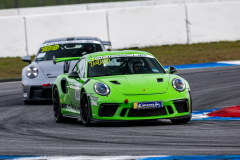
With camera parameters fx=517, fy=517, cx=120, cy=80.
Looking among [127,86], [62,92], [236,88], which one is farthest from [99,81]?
[236,88]

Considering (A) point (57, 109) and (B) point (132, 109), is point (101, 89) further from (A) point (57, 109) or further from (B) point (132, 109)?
(A) point (57, 109)

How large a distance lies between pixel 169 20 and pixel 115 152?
18.5 metres

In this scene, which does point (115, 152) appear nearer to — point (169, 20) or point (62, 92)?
point (62, 92)

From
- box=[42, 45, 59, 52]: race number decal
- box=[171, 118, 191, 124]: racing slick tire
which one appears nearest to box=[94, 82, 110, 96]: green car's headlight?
box=[171, 118, 191, 124]: racing slick tire

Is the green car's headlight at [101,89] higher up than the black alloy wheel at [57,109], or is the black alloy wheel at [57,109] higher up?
the green car's headlight at [101,89]

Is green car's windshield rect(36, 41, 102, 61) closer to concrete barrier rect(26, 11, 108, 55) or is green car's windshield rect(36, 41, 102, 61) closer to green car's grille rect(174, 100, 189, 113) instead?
green car's grille rect(174, 100, 189, 113)

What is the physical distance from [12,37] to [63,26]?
90.0 inches

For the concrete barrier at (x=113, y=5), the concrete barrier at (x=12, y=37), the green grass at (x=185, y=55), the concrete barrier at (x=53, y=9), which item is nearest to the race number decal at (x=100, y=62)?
the green grass at (x=185, y=55)

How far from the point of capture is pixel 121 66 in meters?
8.22

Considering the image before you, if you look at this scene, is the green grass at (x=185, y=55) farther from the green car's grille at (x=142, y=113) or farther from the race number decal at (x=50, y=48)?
the green car's grille at (x=142, y=113)

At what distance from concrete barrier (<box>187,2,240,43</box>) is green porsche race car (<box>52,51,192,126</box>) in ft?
50.8

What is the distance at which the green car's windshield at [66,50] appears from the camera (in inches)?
479

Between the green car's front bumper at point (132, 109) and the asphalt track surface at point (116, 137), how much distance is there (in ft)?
0.51

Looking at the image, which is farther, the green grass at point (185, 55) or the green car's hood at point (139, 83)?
the green grass at point (185, 55)
